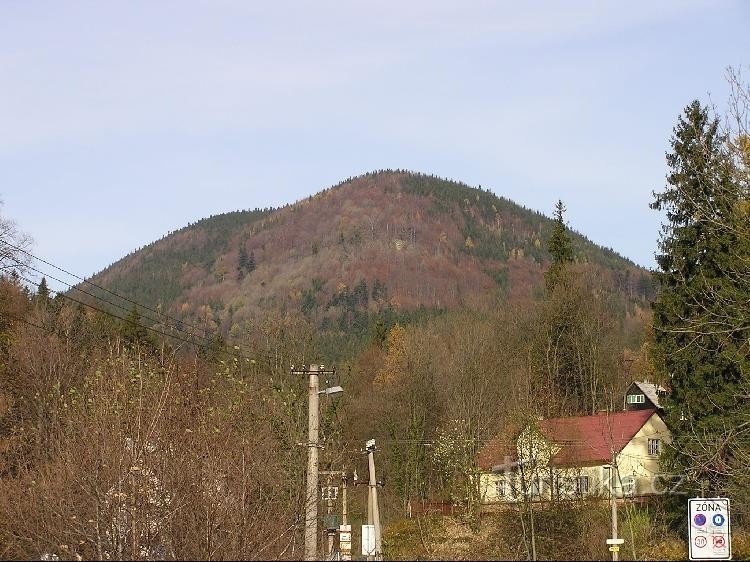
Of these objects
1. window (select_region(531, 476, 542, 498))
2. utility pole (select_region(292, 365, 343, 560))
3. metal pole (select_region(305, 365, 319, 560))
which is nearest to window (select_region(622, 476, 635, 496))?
window (select_region(531, 476, 542, 498))

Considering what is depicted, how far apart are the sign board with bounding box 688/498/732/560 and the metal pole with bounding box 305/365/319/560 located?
8782 mm

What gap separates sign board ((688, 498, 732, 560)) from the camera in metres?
15.5

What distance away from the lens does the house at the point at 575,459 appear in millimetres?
42031

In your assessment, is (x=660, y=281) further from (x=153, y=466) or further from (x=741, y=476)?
(x=153, y=466)

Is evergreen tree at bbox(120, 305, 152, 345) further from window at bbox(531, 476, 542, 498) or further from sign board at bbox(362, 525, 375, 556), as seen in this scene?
sign board at bbox(362, 525, 375, 556)

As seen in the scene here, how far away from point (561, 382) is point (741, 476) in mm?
40255

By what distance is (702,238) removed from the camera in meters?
37.3

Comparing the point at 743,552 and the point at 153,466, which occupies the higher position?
the point at 153,466

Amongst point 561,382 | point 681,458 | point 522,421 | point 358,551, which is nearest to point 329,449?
point 358,551

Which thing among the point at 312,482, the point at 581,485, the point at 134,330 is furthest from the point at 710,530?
the point at 134,330

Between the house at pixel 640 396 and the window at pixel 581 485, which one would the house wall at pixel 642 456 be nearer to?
the window at pixel 581 485

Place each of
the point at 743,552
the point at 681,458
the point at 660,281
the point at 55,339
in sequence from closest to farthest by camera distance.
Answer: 1. the point at 743,552
2. the point at 681,458
3. the point at 660,281
4. the point at 55,339

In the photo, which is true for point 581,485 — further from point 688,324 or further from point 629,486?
point 688,324

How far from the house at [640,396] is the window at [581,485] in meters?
20.3
